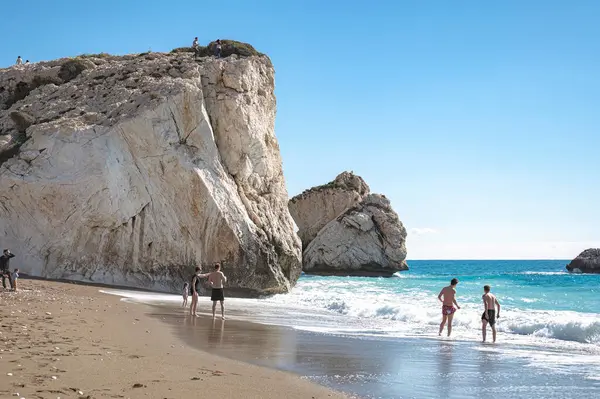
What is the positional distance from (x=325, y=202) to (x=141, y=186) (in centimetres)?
5059

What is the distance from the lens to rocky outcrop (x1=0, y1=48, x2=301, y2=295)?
23.1 meters

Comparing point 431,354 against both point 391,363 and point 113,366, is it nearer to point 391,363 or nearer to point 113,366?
point 391,363

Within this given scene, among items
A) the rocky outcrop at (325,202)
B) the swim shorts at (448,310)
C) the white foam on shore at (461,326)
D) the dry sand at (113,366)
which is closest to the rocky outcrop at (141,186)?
the white foam on shore at (461,326)

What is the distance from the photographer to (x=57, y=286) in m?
19.3

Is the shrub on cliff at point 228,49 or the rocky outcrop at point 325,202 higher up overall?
the shrub on cliff at point 228,49

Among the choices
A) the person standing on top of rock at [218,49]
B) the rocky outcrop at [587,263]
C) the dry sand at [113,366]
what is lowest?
the dry sand at [113,366]

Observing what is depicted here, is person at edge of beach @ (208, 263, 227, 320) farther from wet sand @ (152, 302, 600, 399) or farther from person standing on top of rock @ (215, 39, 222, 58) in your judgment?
person standing on top of rock @ (215, 39, 222, 58)

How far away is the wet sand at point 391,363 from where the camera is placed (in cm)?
701

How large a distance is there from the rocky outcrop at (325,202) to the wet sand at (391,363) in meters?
59.5

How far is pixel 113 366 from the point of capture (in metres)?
6.68

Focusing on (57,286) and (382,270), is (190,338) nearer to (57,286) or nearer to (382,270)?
(57,286)

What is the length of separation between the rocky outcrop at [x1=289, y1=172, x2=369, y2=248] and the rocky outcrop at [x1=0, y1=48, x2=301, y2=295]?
4517 centimetres

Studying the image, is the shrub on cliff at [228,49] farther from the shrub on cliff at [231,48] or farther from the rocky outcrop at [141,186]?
the rocky outcrop at [141,186]

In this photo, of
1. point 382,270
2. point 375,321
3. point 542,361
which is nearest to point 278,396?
point 542,361
